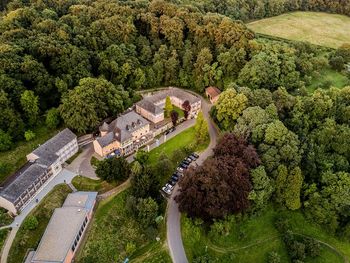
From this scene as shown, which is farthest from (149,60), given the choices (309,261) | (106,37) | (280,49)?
(309,261)

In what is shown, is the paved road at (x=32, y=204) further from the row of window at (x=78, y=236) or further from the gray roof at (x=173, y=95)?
the gray roof at (x=173, y=95)

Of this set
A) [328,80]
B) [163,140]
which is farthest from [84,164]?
[328,80]

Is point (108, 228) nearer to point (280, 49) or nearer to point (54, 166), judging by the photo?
point (54, 166)

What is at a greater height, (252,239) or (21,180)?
(21,180)

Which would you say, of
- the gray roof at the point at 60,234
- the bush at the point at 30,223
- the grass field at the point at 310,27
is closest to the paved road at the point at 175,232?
the gray roof at the point at 60,234

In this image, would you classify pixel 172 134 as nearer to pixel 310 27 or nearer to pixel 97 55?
pixel 97 55

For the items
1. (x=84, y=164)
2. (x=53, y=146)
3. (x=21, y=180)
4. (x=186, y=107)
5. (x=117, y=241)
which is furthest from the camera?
(x=186, y=107)

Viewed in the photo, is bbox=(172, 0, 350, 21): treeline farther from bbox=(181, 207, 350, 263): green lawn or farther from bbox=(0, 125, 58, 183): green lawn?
bbox=(181, 207, 350, 263): green lawn
